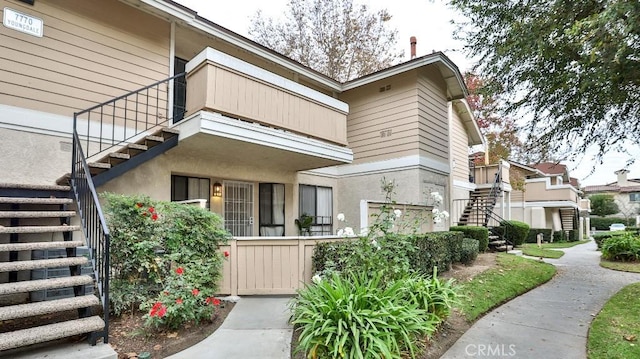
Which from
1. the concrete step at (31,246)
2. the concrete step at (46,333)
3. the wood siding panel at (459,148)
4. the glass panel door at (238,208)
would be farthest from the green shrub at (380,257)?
the wood siding panel at (459,148)

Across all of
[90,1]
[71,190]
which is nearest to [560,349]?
[71,190]

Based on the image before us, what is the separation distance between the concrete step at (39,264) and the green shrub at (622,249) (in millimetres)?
14102

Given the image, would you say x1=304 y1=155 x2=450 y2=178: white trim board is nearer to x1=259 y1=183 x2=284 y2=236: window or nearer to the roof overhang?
x1=259 y1=183 x2=284 y2=236: window

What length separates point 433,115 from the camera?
11.0 meters

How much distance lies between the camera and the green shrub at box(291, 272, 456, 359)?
3.46 metres

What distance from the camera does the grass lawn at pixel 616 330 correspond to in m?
3.99

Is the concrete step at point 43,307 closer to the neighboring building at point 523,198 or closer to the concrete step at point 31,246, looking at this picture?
the concrete step at point 31,246

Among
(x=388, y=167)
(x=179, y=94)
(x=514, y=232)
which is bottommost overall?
(x=514, y=232)

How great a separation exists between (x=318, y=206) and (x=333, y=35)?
11.1m

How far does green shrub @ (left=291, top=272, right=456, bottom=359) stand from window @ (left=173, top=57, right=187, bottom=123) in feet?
18.8

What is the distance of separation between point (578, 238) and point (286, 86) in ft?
88.5

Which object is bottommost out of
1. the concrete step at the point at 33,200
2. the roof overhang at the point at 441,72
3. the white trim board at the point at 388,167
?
the concrete step at the point at 33,200

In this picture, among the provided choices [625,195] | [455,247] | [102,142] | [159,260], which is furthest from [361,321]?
[625,195]

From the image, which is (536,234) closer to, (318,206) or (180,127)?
(318,206)
